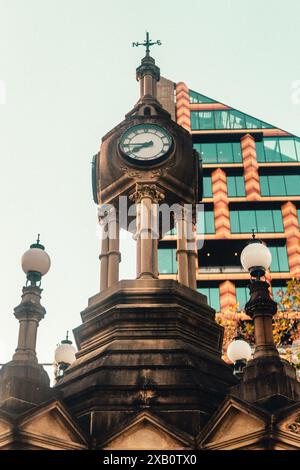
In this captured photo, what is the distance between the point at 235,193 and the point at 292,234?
25.4 feet

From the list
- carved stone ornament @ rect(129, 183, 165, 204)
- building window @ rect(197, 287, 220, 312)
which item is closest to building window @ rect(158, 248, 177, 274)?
building window @ rect(197, 287, 220, 312)

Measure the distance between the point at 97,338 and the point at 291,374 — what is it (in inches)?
146

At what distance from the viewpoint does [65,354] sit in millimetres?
14984

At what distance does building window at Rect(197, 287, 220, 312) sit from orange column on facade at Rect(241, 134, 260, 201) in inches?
474

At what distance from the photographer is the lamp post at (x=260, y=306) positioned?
9.47 meters

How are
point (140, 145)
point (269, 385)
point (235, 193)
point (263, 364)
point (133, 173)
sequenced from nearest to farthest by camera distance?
point (269, 385) → point (263, 364) → point (133, 173) → point (140, 145) → point (235, 193)

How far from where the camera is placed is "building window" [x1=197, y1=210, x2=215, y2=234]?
6600 centimetres

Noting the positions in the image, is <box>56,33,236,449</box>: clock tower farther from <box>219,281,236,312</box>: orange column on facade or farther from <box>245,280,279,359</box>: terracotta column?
<box>219,281,236,312</box>: orange column on facade

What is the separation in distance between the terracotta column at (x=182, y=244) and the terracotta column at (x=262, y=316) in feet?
11.9

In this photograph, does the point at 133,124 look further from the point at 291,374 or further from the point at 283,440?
the point at 283,440

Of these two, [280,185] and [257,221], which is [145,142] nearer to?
[257,221]

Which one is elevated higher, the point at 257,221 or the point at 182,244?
the point at 257,221

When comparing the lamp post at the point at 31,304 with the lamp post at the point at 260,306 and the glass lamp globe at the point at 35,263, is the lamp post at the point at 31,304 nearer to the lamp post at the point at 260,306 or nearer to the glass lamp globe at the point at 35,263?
the glass lamp globe at the point at 35,263

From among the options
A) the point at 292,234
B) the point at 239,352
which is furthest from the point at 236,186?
the point at 239,352
